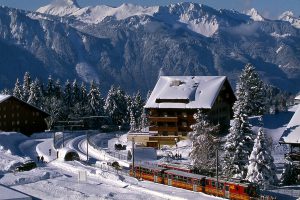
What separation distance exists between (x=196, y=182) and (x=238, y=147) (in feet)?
20.4

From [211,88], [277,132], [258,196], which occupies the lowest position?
[258,196]

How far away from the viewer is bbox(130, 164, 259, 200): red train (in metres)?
61.2

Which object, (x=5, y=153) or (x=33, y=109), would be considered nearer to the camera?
(x=5, y=153)

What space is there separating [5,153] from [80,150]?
44.2 feet

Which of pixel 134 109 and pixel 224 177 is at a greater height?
pixel 134 109

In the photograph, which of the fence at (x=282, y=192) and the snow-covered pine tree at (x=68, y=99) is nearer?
the fence at (x=282, y=192)

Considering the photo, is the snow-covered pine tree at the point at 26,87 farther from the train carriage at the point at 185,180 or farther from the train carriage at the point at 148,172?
the train carriage at the point at 185,180

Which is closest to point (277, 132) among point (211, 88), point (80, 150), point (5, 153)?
point (211, 88)

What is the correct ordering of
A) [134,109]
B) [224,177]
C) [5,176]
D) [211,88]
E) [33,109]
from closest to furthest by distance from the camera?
1. [224,177]
2. [5,176]
3. [211,88]
4. [33,109]
5. [134,109]

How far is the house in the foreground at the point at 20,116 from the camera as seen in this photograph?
413 ft

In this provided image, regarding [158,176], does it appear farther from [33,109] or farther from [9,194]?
[33,109]

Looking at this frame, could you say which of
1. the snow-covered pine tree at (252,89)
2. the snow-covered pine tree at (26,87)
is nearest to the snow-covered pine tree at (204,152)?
the snow-covered pine tree at (252,89)

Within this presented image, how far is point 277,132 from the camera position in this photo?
4144 inches

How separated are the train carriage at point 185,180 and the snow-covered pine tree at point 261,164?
5291 millimetres
